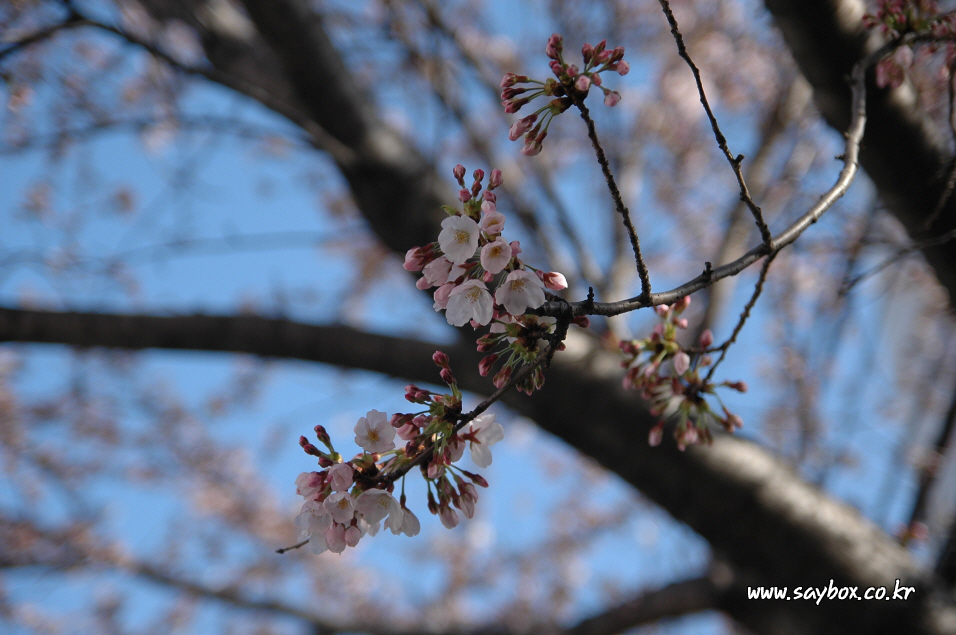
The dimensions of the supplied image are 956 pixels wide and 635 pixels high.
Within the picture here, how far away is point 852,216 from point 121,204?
6248mm

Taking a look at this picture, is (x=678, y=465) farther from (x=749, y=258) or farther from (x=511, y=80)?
(x=511, y=80)

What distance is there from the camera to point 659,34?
584 centimetres

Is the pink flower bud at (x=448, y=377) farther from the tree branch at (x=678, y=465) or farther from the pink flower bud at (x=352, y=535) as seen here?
the tree branch at (x=678, y=465)

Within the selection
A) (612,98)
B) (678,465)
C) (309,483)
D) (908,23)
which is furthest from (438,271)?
(678,465)

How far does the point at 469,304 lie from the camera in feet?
2.79

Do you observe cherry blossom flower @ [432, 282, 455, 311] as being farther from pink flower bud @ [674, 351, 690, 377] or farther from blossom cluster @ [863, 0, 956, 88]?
blossom cluster @ [863, 0, 956, 88]

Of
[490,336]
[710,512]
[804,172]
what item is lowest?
[490,336]

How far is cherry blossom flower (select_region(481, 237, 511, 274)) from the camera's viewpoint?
792mm

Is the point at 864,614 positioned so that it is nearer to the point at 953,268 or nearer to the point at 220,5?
the point at 953,268

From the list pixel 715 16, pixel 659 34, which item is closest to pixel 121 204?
pixel 659 34

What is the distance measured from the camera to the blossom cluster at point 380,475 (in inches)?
35.5

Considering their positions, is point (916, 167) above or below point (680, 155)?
below

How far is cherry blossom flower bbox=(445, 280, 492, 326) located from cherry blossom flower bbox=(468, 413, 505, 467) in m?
0.25

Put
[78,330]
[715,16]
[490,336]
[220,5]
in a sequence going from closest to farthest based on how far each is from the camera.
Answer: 1. [490,336]
2. [78,330]
3. [220,5]
4. [715,16]
